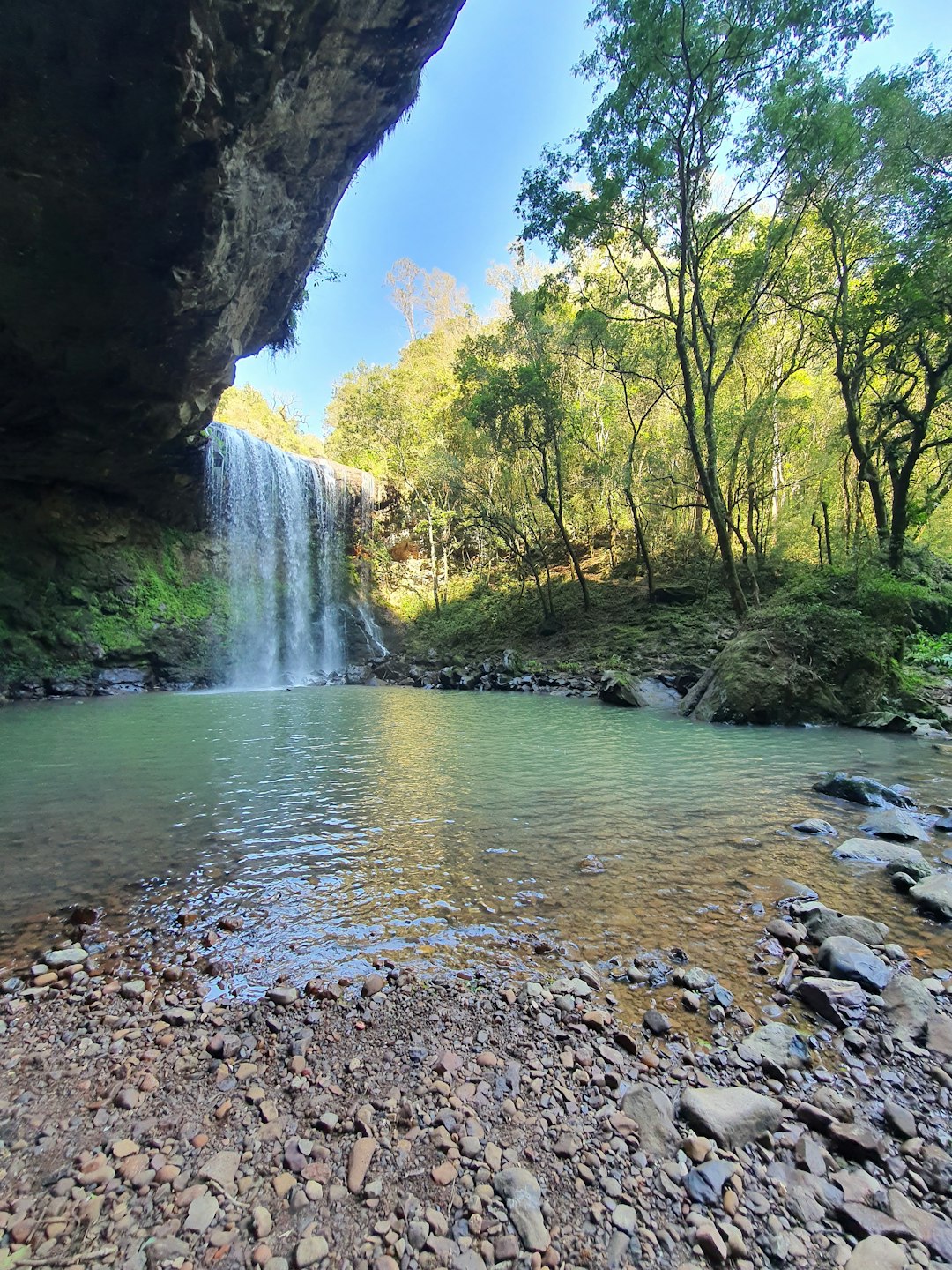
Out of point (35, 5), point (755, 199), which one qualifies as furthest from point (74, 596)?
point (755, 199)

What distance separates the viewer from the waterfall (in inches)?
798

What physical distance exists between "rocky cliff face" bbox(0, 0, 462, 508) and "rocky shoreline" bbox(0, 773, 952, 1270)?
883 cm

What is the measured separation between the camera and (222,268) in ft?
30.5

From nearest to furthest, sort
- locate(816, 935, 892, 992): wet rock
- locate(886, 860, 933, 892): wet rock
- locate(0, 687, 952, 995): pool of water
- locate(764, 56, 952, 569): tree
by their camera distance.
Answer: locate(816, 935, 892, 992): wet rock < locate(0, 687, 952, 995): pool of water < locate(886, 860, 933, 892): wet rock < locate(764, 56, 952, 569): tree

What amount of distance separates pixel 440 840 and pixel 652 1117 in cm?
264

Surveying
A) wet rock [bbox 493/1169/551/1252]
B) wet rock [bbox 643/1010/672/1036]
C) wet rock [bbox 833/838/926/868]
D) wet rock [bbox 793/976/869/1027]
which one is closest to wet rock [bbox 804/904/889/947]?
wet rock [bbox 793/976/869/1027]

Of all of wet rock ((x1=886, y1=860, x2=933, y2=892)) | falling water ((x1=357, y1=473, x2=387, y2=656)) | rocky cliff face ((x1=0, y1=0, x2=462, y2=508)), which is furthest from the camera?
falling water ((x1=357, y1=473, x2=387, y2=656))

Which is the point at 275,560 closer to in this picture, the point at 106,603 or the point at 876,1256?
the point at 106,603

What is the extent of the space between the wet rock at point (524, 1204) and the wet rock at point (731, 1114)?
55 centimetres

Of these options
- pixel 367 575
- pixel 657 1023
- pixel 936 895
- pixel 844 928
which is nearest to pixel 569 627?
pixel 367 575

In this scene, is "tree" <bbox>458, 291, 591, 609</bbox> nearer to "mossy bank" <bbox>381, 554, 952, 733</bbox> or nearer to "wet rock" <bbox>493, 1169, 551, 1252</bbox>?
"mossy bank" <bbox>381, 554, 952, 733</bbox>

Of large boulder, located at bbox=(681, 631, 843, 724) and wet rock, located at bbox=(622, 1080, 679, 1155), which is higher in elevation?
large boulder, located at bbox=(681, 631, 843, 724)

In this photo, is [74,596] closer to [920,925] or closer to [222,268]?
[222,268]

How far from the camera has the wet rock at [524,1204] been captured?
53.5 inches
